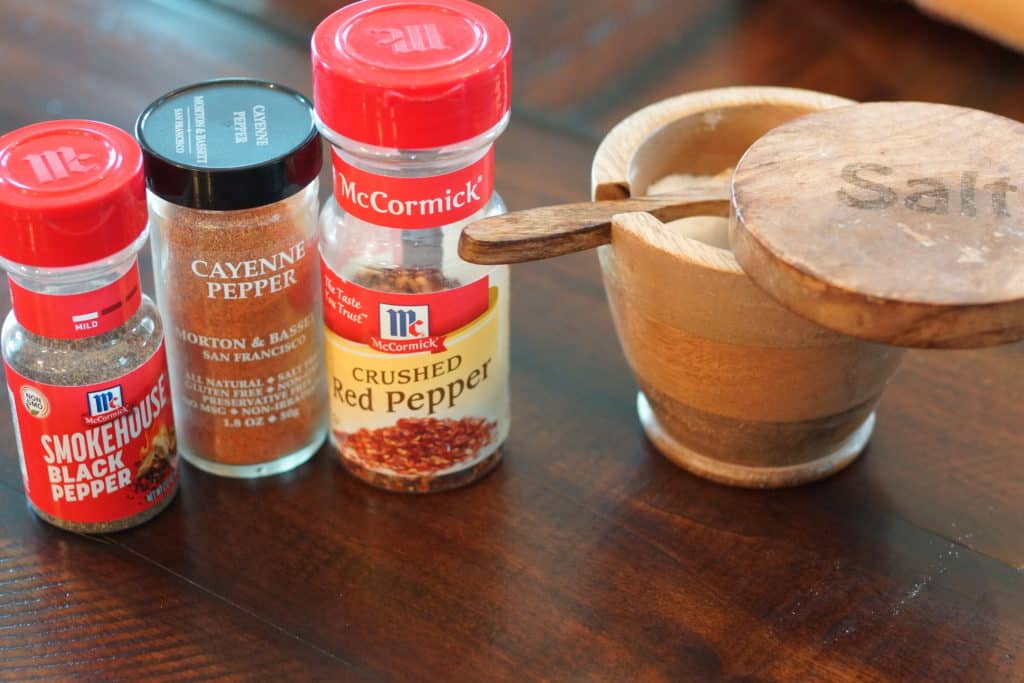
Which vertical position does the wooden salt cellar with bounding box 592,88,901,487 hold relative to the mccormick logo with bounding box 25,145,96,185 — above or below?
below

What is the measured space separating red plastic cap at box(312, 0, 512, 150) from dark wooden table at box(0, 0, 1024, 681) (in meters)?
0.19

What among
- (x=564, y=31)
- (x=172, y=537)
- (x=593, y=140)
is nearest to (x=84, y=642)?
(x=172, y=537)

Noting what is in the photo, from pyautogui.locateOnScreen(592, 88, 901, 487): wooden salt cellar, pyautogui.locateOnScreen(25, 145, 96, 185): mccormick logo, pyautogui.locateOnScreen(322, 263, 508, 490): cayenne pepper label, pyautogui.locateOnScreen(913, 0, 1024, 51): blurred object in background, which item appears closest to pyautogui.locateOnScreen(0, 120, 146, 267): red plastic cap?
pyautogui.locateOnScreen(25, 145, 96, 185): mccormick logo

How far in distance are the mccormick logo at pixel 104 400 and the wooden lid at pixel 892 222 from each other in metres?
0.28

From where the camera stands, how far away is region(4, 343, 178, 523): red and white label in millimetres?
636

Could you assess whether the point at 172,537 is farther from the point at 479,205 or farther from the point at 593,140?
the point at 593,140

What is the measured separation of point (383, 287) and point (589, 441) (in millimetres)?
150

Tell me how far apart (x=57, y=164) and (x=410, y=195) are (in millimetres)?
150

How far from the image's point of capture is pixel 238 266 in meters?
0.66

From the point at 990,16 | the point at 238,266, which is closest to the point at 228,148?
the point at 238,266

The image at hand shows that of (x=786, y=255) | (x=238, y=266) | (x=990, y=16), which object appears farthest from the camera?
(x=990, y=16)

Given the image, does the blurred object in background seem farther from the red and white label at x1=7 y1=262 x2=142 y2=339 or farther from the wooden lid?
the red and white label at x1=7 y1=262 x2=142 y2=339

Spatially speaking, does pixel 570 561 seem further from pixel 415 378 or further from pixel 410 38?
pixel 410 38

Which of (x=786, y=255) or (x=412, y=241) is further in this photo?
(x=412, y=241)
